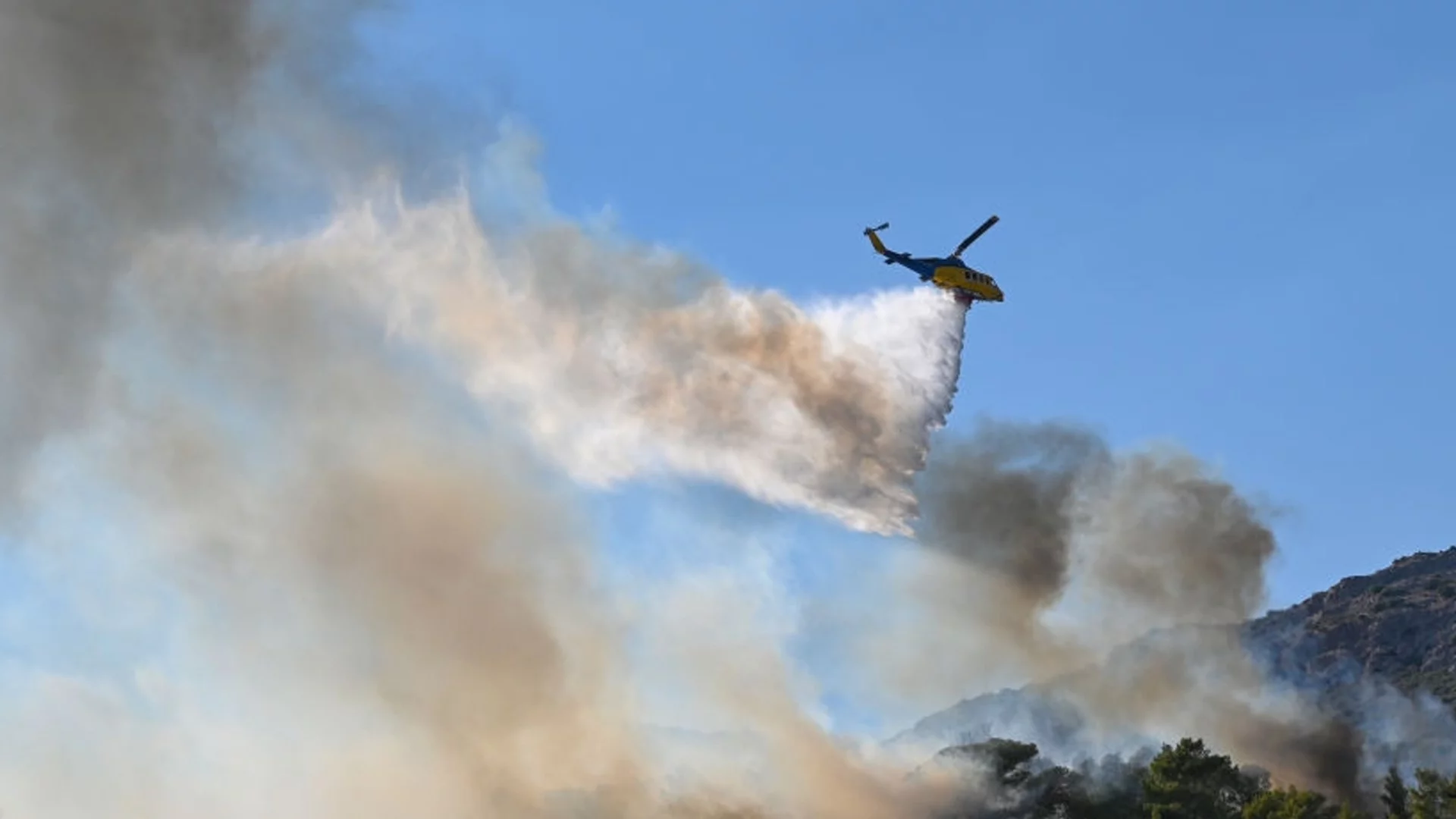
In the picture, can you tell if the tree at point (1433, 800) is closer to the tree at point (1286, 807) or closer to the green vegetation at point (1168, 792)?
the green vegetation at point (1168, 792)

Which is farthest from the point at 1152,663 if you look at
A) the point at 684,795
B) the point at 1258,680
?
the point at 684,795

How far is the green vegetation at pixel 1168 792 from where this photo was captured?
97375mm

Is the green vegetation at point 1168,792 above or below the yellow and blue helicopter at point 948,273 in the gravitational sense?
below

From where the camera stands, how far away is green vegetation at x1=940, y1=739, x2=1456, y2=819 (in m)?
97.4

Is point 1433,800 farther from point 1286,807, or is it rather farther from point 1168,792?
point 1168,792

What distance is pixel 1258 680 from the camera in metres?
140

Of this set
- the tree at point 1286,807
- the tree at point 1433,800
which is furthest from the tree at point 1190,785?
the tree at point 1433,800

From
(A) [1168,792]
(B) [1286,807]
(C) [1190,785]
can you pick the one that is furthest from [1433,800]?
(A) [1168,792]

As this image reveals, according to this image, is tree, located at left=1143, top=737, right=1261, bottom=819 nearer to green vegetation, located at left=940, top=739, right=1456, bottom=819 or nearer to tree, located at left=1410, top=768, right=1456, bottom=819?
green vegetation, located at left=940, top=739, right=1456, bottom=819

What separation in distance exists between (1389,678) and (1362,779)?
7713 cm

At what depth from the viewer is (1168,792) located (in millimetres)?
100062

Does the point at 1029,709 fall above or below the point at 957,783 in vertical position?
above

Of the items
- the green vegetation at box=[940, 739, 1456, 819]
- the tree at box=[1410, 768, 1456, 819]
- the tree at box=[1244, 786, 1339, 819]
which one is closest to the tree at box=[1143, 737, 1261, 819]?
the green vegetation at box=[940, 739, 1456, 819]

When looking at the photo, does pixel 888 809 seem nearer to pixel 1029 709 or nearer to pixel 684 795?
pixel 684 795
